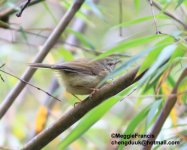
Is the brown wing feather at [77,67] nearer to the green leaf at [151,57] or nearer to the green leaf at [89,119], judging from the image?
the green leaf at [89,119]

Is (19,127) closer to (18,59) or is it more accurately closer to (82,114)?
(18,59)

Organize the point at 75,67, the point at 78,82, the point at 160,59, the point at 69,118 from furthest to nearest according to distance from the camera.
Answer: the point at 78,82 < the point at 75,67 < the point at 69,118 < the point at 160,59

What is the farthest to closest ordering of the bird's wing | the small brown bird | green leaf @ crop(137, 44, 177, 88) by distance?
the small brown bird
the bird's wing
green leaf @ crop(137, 44, 177, 88)

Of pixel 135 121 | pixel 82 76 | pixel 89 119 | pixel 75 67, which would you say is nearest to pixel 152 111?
pixel 135 121

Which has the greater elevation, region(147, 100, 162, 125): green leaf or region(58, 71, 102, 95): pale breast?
region(58, 71, 102, 95): pale breast

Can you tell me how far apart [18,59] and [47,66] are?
5.04 ft

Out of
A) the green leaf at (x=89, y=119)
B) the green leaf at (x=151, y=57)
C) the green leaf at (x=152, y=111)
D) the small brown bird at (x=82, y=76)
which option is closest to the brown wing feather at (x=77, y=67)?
the small brown bird at (x=82, y=76)

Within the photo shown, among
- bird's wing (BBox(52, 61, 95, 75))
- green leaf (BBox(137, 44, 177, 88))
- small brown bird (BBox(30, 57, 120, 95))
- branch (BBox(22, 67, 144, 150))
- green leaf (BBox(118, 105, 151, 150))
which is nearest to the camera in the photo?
green leaf (BBox(137, 44, 177, 88))

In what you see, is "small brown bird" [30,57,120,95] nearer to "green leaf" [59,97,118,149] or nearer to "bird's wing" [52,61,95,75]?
"bird's wing" [52,61,95,75]

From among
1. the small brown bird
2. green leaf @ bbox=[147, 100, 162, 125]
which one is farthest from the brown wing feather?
green leaf @ bbox=[147, 100, 162, 125]

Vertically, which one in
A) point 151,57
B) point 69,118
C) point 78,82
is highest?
point 78,82

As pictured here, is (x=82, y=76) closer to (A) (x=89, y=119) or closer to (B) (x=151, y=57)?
(A) (x=89, y=119)

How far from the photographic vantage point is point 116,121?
3648 millimetres

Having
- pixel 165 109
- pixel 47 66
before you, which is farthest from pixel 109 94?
pixel 47 66
